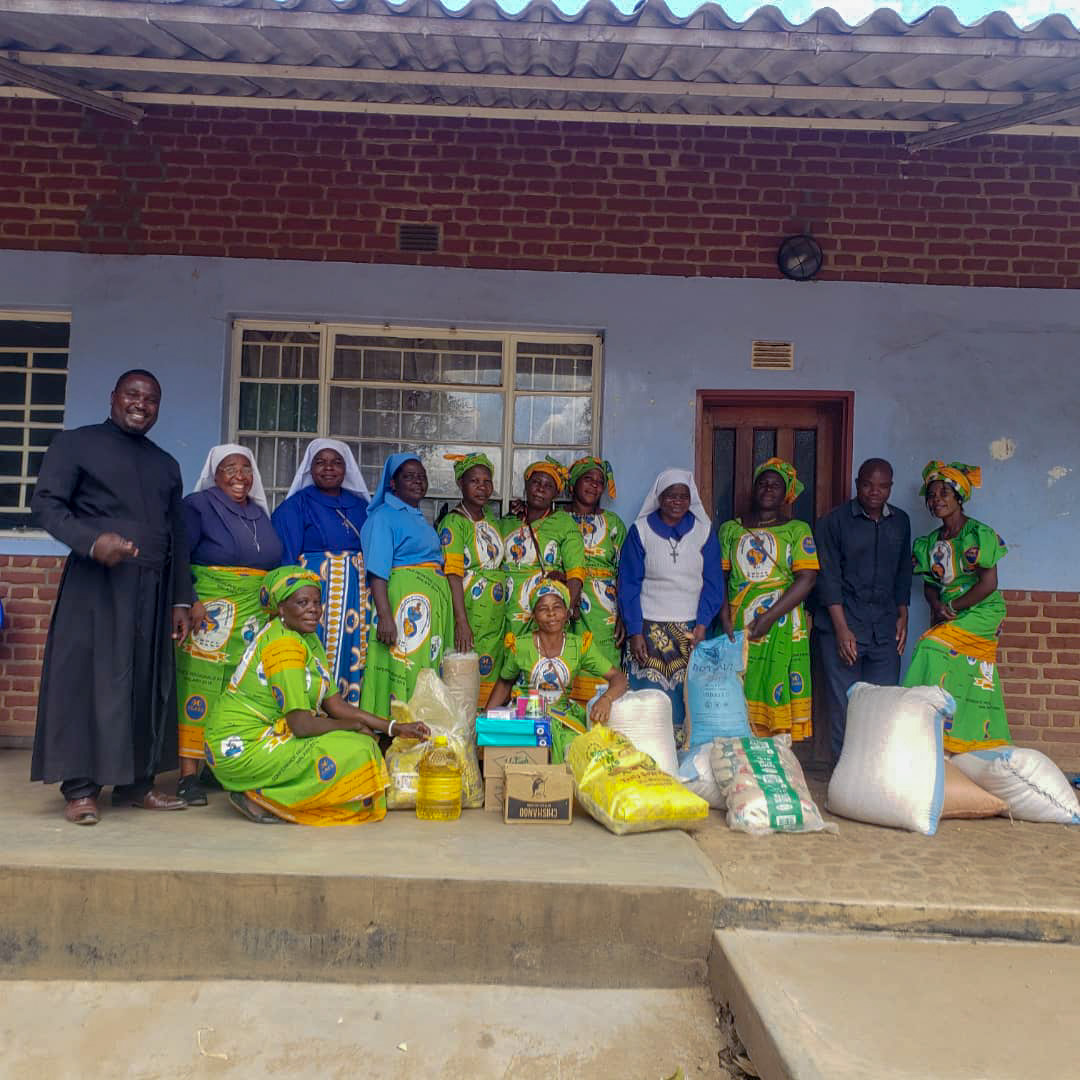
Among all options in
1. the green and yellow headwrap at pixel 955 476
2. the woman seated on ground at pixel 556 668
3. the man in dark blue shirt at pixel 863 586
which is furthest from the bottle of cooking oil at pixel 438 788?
the green and yellow headwrap at pixel 955 476

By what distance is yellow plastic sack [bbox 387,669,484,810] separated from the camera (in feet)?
14.5

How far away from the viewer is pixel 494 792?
4.44 m

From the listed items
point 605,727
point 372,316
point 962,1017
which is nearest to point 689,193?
point 372,316

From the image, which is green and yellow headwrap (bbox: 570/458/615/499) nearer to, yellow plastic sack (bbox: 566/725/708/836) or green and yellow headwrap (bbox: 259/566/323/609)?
yellow plastic sack (bbox: 566/725/708/836)

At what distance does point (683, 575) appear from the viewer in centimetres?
541

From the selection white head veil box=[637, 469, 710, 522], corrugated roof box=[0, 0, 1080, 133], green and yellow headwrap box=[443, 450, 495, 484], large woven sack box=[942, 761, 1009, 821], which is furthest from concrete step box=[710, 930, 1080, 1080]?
corrugated roof box=[0, 0, 1080, 133]

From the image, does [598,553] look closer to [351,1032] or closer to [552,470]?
[552,470]

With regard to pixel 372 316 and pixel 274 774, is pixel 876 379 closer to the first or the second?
pixel 372 316

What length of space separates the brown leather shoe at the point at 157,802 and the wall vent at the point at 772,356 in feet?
12.5

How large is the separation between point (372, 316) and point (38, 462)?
6.87ft

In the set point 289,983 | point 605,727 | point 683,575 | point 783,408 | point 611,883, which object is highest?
point 783,408

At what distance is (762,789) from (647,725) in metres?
0.67

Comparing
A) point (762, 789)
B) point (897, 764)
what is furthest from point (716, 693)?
point (897, 764)

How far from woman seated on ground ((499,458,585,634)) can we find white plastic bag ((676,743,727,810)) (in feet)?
3.35
